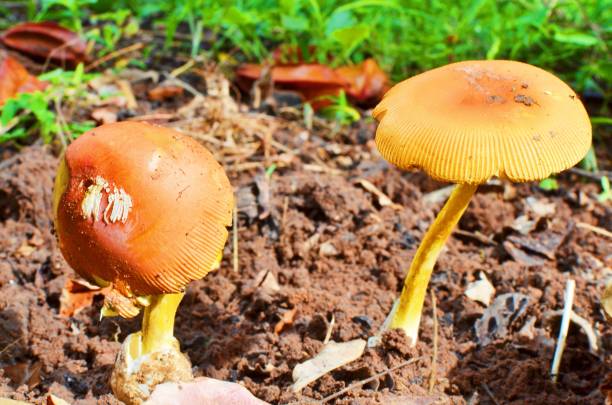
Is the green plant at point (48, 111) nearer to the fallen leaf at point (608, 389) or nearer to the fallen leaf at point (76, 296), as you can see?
the fallen leaf at point (76, 296)

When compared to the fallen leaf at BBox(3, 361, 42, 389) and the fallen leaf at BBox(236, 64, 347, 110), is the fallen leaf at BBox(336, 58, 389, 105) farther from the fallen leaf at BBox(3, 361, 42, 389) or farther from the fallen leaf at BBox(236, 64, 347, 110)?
the fallen leaf at BBox(3, 361, 42, 389)

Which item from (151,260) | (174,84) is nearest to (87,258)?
(151,260)

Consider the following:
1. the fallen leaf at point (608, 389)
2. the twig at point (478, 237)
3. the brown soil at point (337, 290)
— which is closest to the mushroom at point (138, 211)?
the brown soil at point (337, 290)

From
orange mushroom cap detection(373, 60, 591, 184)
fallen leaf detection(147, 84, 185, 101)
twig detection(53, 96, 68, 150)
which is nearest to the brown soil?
twig detection(53, 96, 68, 150)

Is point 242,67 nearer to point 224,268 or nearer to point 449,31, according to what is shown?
point 449,31

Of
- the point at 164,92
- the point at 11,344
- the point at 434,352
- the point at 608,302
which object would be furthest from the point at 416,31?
the point at 11,344

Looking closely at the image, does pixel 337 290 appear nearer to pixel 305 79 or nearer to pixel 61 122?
pixel 305 79

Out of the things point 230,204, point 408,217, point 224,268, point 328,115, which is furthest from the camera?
point 328,115
